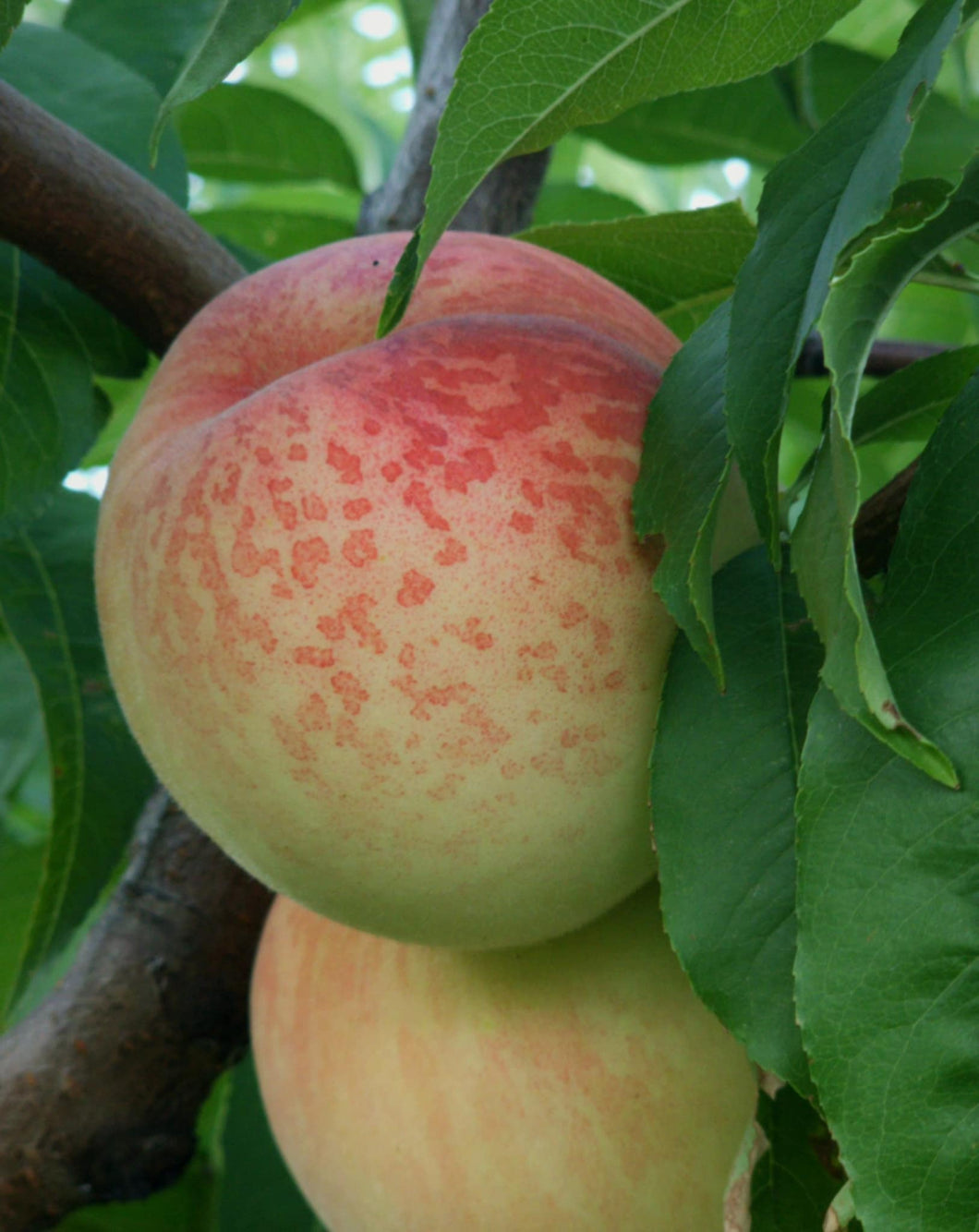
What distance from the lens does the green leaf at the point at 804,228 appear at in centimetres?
51

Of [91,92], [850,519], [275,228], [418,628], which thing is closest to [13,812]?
[275,228]

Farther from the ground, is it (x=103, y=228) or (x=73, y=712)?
(x=103, y=228)

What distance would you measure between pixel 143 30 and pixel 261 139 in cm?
25

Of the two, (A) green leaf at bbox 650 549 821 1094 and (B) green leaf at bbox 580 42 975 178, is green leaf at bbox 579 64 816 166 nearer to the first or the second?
(B) green leaf at bbox 580 42 975 178

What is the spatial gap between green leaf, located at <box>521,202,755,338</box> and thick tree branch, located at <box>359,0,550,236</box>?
1.05 ft

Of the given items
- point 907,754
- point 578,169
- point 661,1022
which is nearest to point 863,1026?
point 907,754

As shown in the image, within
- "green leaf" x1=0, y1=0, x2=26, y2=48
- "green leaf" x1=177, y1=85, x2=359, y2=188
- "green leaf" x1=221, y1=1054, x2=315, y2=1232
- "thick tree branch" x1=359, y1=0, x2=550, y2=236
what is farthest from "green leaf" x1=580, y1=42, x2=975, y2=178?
"green leaf" x1=221, y1=1054, x2=315, y2=1232

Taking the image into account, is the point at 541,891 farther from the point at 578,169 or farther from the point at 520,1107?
the point at 578,169

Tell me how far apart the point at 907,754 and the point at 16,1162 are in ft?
2.60

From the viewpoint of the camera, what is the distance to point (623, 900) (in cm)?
76

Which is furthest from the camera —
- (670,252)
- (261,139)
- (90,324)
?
(261,139)

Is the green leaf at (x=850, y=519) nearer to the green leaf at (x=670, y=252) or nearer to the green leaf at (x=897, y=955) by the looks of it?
the green leaf at (x=897, y=955)

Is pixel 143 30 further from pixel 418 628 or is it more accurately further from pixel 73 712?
pixel 418 628

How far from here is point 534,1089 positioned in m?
0.75
